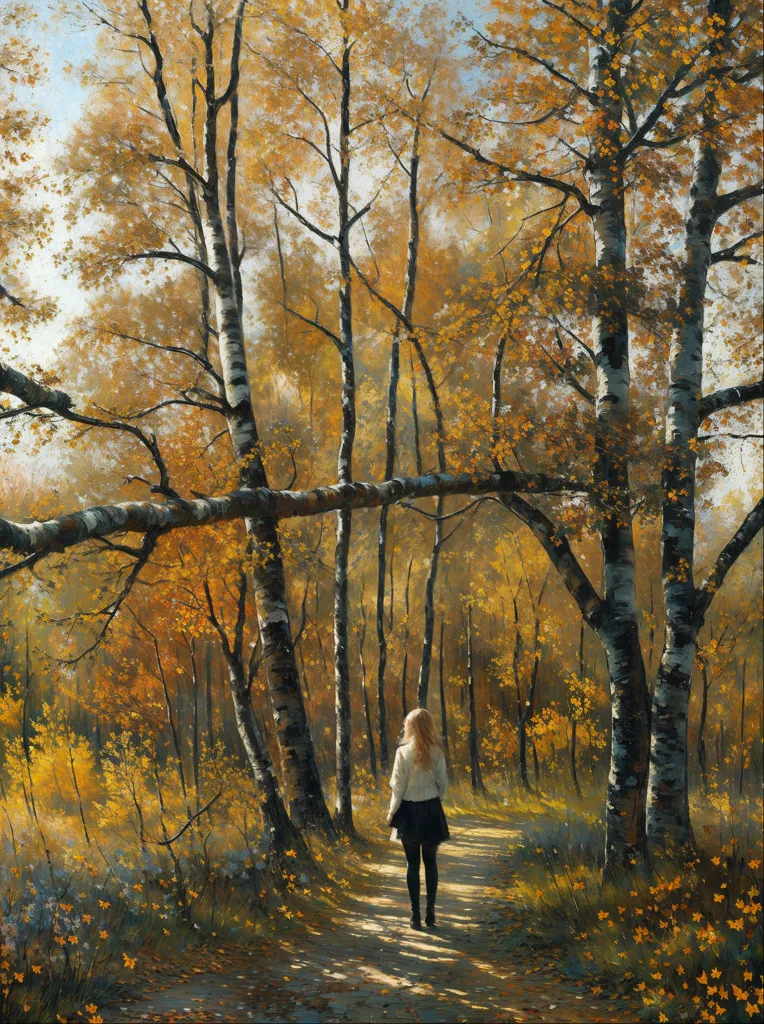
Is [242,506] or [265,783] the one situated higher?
[242,506]

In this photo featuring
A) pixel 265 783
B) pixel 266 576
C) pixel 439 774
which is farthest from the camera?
pixel 266 576

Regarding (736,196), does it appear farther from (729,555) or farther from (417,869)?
(417,869)

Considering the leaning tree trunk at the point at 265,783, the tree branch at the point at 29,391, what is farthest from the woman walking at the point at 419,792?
the tree branch at the point at 29,391

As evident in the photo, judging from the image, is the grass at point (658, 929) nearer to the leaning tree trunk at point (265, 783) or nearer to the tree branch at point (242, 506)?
the leaning tree trunk at point (265, 783)

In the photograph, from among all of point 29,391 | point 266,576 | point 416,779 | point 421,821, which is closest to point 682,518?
point 416,779

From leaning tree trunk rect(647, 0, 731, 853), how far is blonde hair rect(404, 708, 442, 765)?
7.12 feet

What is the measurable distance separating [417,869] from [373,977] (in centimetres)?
154

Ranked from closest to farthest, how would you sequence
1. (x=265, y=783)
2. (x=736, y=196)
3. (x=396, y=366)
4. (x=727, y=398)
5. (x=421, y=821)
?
(x=421, y=821) < (x=736, y=196) < (x=727, y=398) < (x=265, y=783) < (x=396, y=366)

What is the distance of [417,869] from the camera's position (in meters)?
7.61

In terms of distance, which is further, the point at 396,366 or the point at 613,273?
the point at 396,366

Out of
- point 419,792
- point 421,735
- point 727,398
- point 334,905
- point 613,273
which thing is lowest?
point 334,905

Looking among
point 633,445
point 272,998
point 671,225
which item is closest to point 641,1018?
point 272,998

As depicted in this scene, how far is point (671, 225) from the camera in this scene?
974 centimetres

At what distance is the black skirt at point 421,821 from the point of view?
7.80m
